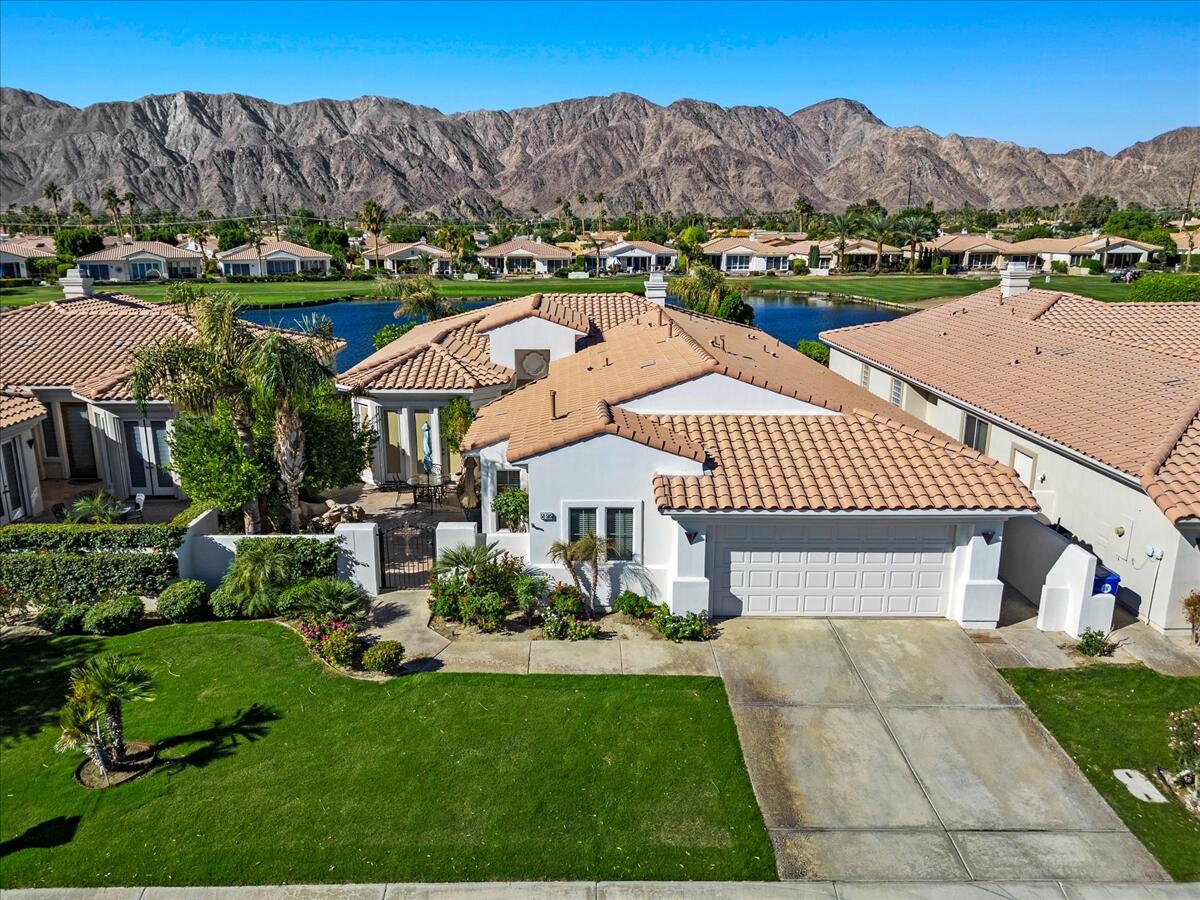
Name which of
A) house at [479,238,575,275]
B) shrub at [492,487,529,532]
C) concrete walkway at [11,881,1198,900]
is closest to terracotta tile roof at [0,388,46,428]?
shrub at [492,487,529,532]

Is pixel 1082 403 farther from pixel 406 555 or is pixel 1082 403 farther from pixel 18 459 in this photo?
pixel 18 459

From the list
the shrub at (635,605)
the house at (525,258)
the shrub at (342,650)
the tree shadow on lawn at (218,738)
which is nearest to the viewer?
the tree shadow on lawn at (218,738)

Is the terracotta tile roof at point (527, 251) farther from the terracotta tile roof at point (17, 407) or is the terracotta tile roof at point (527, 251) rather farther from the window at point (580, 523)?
the window at point (580, 523)

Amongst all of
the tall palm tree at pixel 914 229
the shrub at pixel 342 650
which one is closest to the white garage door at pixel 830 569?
the shrub at pixel 342 650

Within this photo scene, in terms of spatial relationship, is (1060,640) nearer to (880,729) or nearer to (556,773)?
(880,729)

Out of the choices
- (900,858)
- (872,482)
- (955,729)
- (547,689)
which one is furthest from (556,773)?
(872,482)

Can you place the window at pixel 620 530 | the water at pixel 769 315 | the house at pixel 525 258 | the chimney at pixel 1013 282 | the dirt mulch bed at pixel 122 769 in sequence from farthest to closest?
the house at pixel 525 258 < the water at pixel 769 315 < the chimney at pixel 1013 282 < the window at pixel 620 530 < the dirt mulch bed at pixel 122 769

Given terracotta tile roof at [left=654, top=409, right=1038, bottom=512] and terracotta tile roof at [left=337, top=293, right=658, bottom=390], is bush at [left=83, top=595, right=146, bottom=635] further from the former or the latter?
terracotta tile roof at [left=654, top=409, right=1038, bottom=512]
